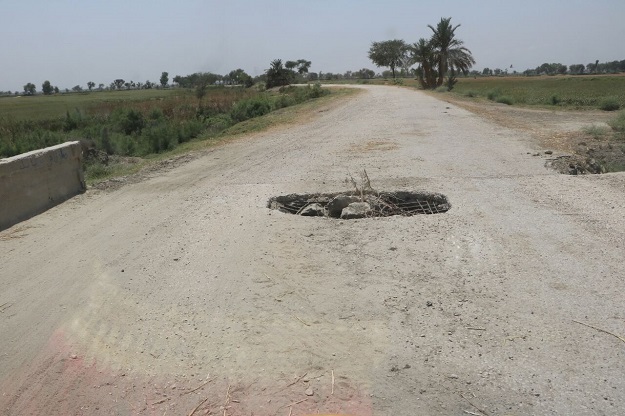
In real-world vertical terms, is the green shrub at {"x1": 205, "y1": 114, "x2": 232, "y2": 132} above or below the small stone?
above

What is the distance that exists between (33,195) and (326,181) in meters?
4.90

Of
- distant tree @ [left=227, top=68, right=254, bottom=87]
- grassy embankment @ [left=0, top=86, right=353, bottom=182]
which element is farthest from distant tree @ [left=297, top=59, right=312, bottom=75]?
grassy embankment @ [left=0, top=86, right=353, bottom=182]

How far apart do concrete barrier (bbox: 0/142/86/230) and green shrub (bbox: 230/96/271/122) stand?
15613 millimetres

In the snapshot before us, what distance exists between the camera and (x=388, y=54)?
86.1 metres

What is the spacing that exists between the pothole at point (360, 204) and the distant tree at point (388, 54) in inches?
3156

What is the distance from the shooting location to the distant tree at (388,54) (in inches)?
3376

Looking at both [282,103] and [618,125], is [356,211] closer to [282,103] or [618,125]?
[618,125]

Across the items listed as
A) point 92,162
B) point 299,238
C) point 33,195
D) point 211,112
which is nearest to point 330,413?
point 299,238

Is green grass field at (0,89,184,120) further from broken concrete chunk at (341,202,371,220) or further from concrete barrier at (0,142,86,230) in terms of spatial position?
broken concrete chunk at (341,202,371,220)

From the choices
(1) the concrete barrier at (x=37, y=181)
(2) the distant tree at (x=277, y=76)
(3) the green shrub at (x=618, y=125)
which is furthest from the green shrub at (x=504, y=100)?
(2) the distant tree at (x=277, y=76)

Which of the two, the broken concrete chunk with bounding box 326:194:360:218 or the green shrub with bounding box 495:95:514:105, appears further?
the green shrub with bounding box 495:95:514:105

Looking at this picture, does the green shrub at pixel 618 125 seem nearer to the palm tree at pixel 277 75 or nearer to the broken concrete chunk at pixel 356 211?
the broken concrete chunk at pixel 356 211

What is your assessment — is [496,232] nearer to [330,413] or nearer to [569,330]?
[569,330]

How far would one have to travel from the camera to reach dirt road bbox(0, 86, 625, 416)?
4.04 m
